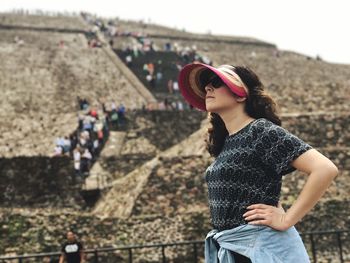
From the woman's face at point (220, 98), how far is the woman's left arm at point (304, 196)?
55 centimetres

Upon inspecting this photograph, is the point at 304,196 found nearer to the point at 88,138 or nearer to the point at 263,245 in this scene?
the point at 263,245

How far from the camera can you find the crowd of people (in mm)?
19562

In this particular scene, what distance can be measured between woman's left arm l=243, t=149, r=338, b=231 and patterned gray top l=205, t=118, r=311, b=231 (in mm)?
56

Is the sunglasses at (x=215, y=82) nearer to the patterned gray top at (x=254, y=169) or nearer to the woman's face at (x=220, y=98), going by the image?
the woman's face at (x=220, y=98)

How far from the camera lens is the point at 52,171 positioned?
50.5 feet

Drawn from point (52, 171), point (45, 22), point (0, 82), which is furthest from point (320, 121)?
point (45, 22)

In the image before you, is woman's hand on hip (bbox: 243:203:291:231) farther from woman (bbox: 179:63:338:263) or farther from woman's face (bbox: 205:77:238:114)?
woman's face (bbox: 205:77:238:114)

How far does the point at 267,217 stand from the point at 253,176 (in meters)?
0.24

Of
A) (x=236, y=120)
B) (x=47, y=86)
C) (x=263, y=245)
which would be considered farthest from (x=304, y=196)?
(x=47, y=86)

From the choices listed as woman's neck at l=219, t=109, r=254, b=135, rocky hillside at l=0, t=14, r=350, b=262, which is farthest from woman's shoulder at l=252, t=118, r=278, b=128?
rocky hillside at l=0, t=14, r=350, b=262

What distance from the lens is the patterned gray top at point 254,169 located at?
292cm

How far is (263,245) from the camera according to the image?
285cm

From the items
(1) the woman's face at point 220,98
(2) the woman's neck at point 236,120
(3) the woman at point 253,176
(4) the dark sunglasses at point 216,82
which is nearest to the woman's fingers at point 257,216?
(3) the woman at point 253,176

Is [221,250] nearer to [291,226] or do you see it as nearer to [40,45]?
[291,226]
